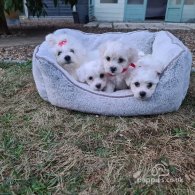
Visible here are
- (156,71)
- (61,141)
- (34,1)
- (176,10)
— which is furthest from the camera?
(176,10)

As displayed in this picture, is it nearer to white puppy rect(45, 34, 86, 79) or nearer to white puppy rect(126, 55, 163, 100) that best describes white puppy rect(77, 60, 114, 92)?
white puppy rect(45, 34, 86, 79)

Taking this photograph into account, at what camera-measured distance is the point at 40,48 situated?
231 cm

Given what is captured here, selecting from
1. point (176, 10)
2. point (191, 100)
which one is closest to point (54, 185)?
point (191, 100)

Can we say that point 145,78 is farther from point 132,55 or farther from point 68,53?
point 68,53

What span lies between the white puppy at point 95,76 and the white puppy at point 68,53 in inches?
5.1

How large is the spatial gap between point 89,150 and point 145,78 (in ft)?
2.08

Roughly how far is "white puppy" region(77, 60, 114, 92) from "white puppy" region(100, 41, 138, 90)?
0.07 meters

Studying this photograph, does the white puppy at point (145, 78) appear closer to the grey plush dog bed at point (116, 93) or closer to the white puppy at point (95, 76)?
the grey plush dog bed at point (116, 93)

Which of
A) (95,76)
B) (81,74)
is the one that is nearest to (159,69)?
(95,76)

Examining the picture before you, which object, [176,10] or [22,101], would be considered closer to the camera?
[22,101]

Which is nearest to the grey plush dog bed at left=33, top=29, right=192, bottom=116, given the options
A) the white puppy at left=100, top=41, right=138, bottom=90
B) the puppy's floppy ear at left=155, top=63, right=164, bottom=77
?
the puppy's floppy ear at left=155, top=63, right=164, bottom=77

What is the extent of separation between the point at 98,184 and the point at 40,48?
52.4 inches

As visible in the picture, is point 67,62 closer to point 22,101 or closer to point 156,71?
point 22,101

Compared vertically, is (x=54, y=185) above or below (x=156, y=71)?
below
